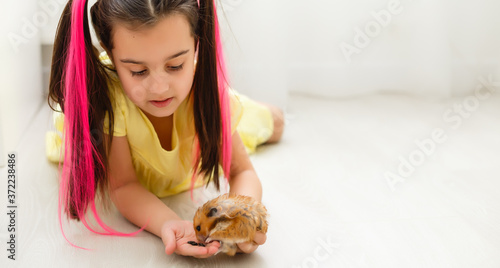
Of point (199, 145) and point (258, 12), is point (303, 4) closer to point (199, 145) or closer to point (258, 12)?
point (258, 12)

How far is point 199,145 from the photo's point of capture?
1078 mm

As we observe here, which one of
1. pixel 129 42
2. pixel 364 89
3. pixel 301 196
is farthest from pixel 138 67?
pixel 364 89

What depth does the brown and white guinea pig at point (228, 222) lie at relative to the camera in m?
0.87

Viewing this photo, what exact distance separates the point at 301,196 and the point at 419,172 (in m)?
0.30

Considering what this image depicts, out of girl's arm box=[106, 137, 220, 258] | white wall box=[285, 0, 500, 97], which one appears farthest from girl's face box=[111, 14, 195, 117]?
white wall box=[285, 0, 500, 97]

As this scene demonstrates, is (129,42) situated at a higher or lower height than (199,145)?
higher

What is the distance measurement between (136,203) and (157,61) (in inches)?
11.5

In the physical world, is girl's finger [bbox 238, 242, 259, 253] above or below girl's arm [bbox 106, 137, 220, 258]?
below

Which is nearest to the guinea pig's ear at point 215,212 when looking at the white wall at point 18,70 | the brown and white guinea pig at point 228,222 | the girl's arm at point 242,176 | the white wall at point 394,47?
the brown and white guinea pig at point 228,222

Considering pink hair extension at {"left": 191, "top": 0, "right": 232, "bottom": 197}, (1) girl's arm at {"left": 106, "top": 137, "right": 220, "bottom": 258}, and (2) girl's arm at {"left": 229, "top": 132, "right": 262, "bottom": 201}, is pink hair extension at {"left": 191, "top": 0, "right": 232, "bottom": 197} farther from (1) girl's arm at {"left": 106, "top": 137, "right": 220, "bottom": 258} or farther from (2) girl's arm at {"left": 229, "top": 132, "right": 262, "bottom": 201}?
(1) girl's arm at {"left": 106, "top": 137, "right": 220, "bottom": 258}

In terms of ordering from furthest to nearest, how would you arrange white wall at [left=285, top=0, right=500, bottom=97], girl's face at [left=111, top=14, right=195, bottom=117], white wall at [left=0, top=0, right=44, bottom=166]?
white wall at [left=285, top=0, right=500, bottom=97]
white wall at [left=0, top=0, right=44, bottom=166]
girl's face at [left=111, top=14, right=195, bottom=117]

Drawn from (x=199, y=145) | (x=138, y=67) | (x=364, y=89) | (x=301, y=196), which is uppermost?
(x=138, y=67)

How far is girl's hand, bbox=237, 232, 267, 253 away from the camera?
899mm

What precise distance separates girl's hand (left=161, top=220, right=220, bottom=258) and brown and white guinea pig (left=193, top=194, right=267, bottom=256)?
0.05 feet
